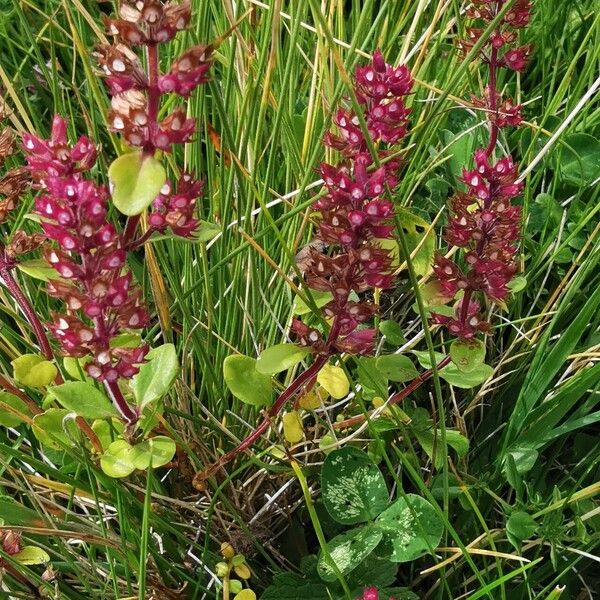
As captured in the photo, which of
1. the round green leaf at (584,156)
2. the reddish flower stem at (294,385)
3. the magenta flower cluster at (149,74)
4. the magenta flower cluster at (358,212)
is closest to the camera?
the magenta flower cluster at (149,74)

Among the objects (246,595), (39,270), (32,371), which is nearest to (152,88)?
(39,270)

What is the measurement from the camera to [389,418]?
1256mm

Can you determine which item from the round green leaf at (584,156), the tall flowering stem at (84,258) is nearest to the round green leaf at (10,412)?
the tall flowering stem at (84,258)

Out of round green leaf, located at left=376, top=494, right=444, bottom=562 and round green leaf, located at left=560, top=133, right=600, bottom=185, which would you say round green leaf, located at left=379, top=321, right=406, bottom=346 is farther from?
round green leaf, located at left=560, top=133, right=600, bottom=185

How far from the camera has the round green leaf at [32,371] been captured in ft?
3.52

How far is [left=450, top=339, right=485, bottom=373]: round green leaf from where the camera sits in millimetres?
1166

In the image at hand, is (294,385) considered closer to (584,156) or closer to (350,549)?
(350,549)

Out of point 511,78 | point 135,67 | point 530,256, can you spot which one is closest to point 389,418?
point 530,256

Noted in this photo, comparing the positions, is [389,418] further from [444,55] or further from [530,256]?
[444,55]

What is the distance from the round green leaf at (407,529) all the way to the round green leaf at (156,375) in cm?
38

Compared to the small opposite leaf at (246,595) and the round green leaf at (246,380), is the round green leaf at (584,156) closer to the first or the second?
the round green leaf at (246,380)

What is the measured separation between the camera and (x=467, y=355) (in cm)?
117

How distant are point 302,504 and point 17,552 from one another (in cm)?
44

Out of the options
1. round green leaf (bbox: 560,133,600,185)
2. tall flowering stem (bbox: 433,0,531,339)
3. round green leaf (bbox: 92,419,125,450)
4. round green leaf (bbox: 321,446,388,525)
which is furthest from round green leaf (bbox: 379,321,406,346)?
round green leaf (bbox: 560,133,600,185)
